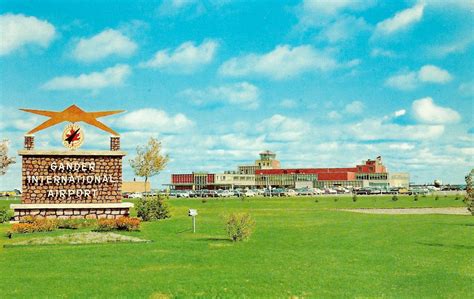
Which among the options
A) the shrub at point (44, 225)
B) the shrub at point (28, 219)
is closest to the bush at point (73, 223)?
the shrub at point (44, 225)

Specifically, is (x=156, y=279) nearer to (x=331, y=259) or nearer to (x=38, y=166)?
(x=331, y=259)

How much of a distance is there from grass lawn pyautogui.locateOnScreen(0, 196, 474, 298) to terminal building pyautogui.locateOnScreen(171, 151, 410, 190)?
Result: 5591 inches

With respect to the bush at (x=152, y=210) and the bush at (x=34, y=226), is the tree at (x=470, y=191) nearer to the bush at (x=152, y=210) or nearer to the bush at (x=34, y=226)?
the bush at (x=152, y=210)

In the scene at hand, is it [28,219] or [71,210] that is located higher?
[71,210]

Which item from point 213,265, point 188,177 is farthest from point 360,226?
point 188,177

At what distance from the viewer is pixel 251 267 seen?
64.3 feet

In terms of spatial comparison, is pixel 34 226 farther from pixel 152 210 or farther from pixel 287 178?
pixel 287 178

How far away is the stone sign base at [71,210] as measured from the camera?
37.3 meters

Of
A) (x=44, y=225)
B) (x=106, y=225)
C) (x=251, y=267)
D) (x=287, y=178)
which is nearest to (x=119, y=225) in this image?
(x=106, y=225)

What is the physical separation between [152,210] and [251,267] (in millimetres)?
26220

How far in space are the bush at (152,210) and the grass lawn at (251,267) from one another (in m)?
12.6

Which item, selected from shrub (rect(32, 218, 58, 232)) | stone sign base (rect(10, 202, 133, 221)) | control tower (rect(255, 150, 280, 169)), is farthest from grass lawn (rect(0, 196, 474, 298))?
control tower (rect(255, 150, 280, 169))

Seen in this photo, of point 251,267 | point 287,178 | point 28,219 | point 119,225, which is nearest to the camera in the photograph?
point 251,267

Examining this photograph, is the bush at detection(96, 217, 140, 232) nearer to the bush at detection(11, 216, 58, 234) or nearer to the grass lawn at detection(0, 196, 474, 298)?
the grass lawn at detection(0, 196, 474, 298)
